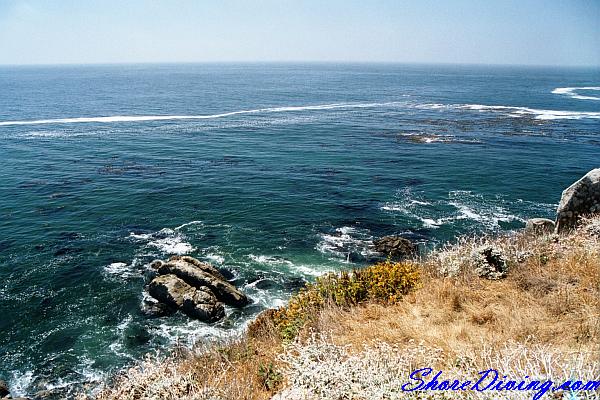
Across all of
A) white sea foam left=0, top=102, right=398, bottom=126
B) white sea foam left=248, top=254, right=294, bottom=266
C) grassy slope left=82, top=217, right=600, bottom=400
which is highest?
white sea foam left=0, top=102, right=398, bottom=126

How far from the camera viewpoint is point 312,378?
697 centimetres

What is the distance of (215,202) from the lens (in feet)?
125

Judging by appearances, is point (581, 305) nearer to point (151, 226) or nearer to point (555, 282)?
point (555, 282)

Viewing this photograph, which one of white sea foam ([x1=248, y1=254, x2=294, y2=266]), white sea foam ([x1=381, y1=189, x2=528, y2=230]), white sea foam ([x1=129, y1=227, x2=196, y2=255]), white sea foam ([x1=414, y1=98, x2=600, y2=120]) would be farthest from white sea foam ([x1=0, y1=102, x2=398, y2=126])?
white sea foam ([x1=248, y1=254, x2=294, y2=266])

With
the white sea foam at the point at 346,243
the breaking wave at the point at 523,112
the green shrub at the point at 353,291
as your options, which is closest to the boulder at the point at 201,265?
the white sea foam at the point at 346,243

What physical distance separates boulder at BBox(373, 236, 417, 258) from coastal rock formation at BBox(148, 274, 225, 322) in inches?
484

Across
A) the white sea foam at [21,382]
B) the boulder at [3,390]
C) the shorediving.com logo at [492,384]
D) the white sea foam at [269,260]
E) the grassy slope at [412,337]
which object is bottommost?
the white sea foam at [21,382]

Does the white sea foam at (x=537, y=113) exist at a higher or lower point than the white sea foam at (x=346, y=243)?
higher

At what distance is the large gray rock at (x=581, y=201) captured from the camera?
57.6 ft

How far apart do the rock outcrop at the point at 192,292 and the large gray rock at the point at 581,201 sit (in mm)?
17701

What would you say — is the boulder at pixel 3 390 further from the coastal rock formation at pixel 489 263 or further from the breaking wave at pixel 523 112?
the breaking wave at pixel 523 112

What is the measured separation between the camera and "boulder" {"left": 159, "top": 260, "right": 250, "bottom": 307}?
76.4 feet

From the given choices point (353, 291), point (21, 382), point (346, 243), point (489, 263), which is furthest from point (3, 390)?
point (346, 243)

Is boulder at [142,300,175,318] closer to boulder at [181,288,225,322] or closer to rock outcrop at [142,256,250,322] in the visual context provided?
rock outcrop at [142,256,250,322]
